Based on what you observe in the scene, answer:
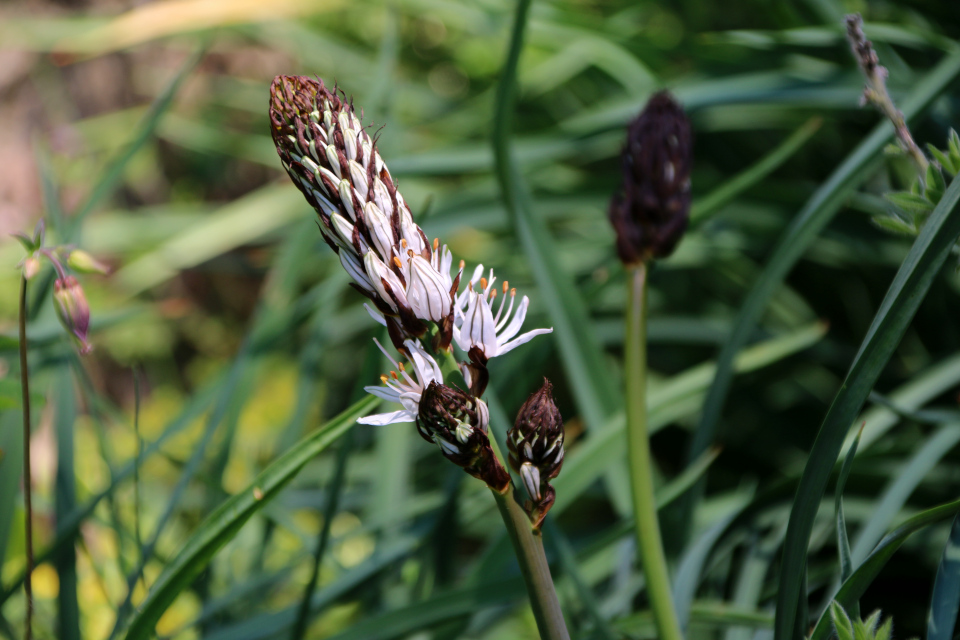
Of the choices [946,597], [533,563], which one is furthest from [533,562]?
[946,597]

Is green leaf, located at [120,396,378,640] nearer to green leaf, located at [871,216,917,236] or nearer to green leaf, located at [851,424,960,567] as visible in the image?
green leaf, located at [871,216,917,236]

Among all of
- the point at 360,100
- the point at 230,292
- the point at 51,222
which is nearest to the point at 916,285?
the point at 51,222

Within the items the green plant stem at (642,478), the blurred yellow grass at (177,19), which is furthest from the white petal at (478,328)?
the blurred yellow grass at (177,19)

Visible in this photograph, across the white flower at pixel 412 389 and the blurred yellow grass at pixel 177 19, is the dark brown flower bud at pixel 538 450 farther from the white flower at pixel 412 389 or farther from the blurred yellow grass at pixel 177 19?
the blurred yellow grass at pixel 177 19

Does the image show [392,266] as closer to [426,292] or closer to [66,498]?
[426,292]

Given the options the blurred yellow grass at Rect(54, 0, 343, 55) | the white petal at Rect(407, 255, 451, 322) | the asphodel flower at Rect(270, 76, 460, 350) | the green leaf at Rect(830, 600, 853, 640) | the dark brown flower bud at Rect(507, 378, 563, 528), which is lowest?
the green leaf at Rect(830, 600, 853, 640)

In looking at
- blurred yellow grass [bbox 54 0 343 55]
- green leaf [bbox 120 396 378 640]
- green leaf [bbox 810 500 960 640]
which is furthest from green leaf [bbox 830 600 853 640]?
blurred yellow grass [bbox 54 0 343 55]

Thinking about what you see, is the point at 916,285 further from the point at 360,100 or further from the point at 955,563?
the point at 360,100
